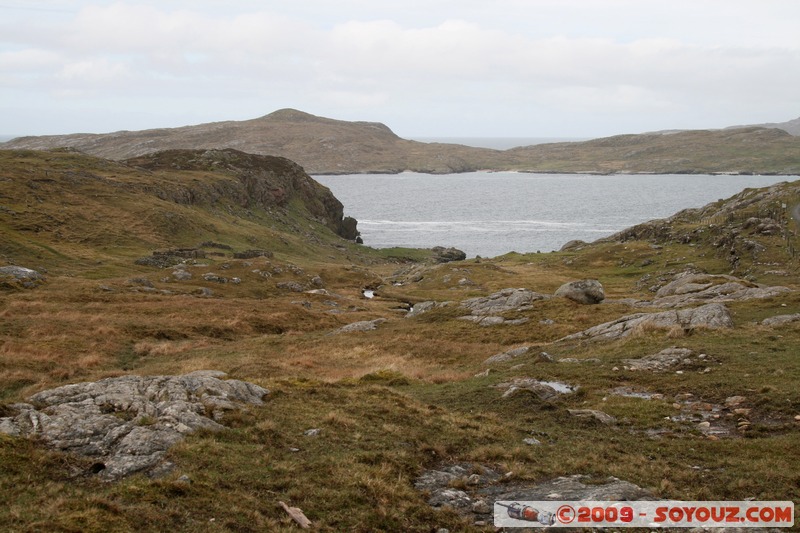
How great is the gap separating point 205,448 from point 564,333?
35.0m

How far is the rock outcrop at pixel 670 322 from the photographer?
3781 cm

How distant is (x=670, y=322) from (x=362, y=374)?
797 inches

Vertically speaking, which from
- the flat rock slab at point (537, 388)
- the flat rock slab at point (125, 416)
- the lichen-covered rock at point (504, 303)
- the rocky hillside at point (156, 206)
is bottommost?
the lichen-covered rock at point (504, 303)

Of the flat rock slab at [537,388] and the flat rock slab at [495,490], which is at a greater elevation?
the flat rock slab at [495,490]

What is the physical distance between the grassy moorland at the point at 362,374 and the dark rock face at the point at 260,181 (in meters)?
48.0

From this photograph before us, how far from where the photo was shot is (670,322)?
39.3 meters

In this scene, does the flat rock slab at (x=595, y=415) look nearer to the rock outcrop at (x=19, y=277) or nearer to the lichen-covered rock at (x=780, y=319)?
the lichen-covered rock at (x=780, y=319)

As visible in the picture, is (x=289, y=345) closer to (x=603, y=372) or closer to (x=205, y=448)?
(x=603, y=372)

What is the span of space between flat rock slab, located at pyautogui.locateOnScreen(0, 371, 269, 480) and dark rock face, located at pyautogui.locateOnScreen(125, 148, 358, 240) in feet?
391

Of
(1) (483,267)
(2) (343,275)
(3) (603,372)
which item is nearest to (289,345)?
(3) (603,372)

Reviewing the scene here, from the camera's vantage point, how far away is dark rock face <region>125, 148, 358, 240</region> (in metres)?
150

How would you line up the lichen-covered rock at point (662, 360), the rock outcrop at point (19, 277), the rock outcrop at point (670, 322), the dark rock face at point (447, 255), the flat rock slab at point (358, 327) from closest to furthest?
the lichen-covered rock at point (662, 360) < the rock outcrop at point (670, 322) < the flat rock slab at point (358, 327) < the rock outcrop at point (19, 277) < the dark rock face at point (447, 255)

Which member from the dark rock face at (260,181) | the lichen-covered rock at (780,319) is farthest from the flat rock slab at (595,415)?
the dark rock face at (260,181)

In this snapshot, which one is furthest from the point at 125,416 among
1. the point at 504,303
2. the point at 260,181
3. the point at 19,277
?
the point at 260,181
